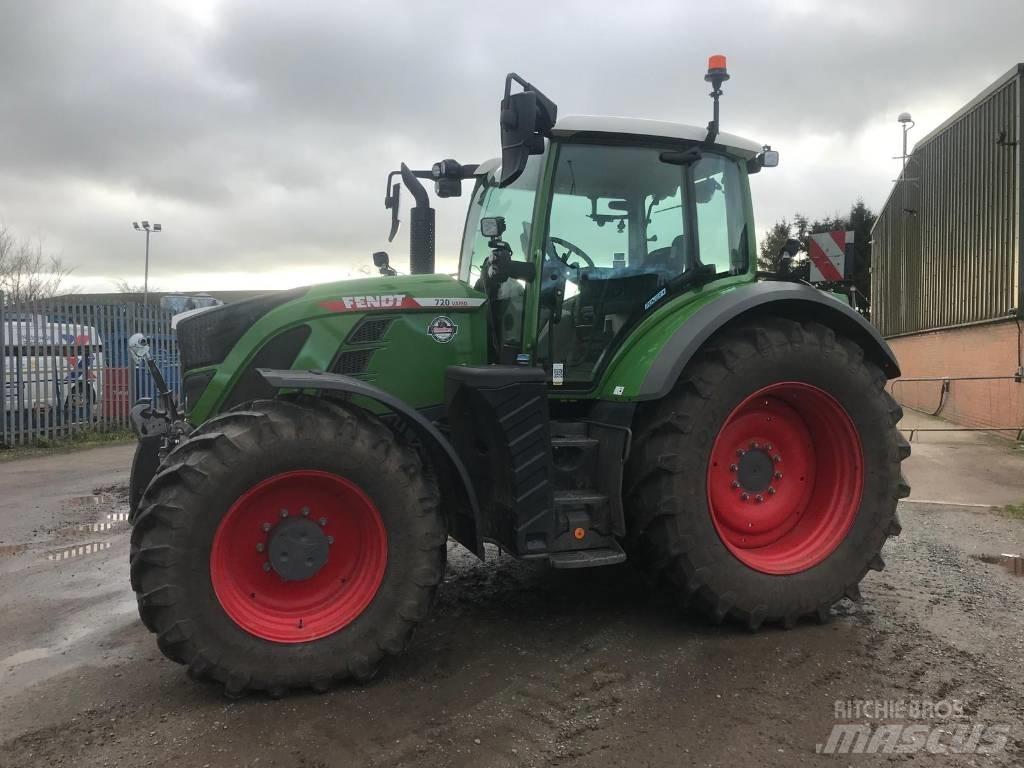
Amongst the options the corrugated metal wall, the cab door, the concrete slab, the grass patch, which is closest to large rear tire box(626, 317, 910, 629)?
the cab door

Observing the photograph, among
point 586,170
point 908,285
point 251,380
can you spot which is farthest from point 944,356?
point 251,380

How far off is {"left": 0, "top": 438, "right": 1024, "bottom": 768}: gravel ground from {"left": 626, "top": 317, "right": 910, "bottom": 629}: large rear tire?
0.27 metres

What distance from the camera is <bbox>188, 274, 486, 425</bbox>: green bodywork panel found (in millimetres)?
3619

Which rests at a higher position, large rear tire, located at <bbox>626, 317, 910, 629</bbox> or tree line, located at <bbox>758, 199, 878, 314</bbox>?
tree line, located at <bbox>758, 199, 878, 314</bbox>

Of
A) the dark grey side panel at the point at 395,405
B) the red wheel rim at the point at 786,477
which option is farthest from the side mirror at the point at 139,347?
the red wheel rim at the point at 786,477

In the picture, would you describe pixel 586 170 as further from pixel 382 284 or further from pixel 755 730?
pixel 755 730

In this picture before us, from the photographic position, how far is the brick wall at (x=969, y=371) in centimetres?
1153

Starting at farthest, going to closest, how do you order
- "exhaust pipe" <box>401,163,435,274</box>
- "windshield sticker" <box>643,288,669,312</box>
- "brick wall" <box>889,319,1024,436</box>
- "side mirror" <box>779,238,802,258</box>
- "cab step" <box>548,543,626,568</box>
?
"brick wall" <box>889,319,1024,436</box> → "side mirror" <box>779,238,802,258</box> → "exhaust pipe" <box>401,163,435,274</box> → "windshield sticker" <box>643,288,669,312</box> → "cab step" <box>548,543,626,568</box>

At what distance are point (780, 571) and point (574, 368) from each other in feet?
4.74

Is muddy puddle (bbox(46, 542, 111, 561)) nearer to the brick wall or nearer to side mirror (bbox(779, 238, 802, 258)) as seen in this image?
side mirror (bbox(779, 238, 802, 258))

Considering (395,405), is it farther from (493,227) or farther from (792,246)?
(792,246)

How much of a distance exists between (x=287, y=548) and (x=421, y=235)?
203 cm

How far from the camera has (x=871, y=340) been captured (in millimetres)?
4125

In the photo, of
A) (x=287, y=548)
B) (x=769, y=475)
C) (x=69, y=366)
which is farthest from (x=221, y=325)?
(x=69, y=366)
